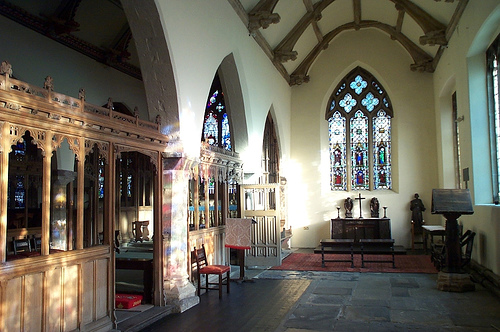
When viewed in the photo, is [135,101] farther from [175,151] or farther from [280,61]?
[175,151]

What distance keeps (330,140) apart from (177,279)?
909 centimetres

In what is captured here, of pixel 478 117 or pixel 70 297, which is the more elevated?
pixel 478 117

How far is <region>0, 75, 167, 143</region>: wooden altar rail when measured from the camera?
3914mm

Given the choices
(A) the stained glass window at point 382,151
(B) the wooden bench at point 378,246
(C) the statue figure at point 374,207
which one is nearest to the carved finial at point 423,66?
(A) the stained glass window at point 382,151

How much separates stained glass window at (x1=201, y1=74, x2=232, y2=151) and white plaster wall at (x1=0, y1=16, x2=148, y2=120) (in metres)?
2.85

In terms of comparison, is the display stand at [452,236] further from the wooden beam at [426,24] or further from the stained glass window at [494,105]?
the wooden beam at [426,24]

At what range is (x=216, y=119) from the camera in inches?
536

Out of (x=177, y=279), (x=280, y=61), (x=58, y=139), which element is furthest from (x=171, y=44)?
(x=280, y=61)

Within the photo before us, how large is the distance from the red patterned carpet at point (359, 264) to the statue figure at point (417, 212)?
5.61ft

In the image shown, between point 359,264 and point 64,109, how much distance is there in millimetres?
7536

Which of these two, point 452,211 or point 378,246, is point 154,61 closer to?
point 452,211

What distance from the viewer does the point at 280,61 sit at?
39.0 feet

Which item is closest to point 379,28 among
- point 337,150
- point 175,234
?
point 337,150

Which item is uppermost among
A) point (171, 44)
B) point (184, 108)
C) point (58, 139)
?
point (171, 44)
